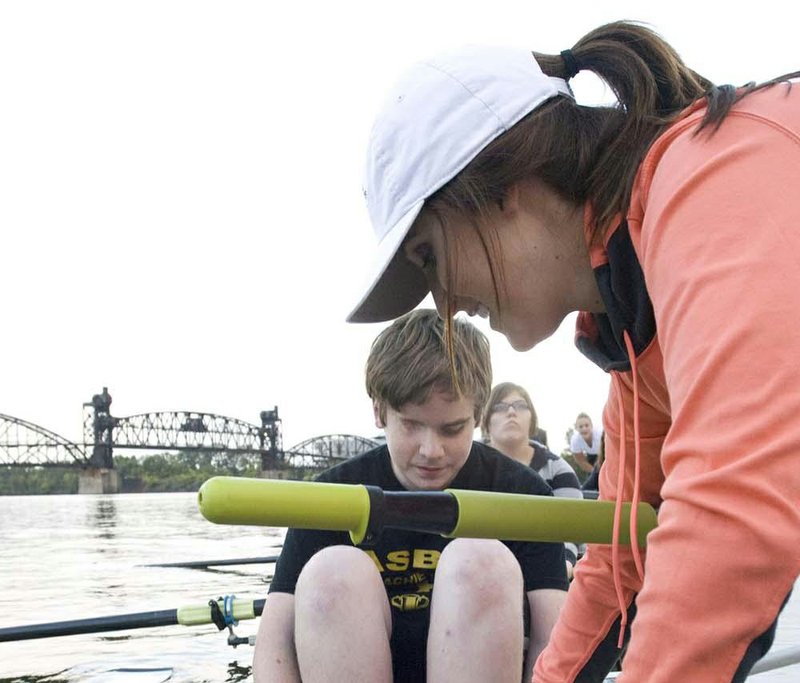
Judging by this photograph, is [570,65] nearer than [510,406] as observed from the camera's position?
Yes

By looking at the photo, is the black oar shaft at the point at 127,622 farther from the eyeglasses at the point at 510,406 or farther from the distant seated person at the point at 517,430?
the eyeglasses at the point at 510,406

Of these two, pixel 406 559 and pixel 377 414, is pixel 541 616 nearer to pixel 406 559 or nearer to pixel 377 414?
pixel 406 559

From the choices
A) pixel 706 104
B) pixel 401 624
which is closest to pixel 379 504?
pixel 706 104

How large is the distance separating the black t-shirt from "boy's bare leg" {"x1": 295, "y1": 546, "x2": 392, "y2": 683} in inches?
9.3

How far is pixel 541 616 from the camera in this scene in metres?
2.31

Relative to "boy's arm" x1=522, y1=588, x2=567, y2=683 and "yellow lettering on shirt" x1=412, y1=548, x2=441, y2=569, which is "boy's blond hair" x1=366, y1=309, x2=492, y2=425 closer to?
"yellow lettering on shirt" x1=412, y1=548, x2=441, y2=569

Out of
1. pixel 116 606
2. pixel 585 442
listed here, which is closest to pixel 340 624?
pixel 116 606

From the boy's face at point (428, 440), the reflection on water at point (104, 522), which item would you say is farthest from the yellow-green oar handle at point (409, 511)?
the reflection on water at point (104, 522)

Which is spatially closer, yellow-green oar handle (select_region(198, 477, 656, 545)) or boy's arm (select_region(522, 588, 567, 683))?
yellow-green oar handle (select_region(198, 477, 656, 545))

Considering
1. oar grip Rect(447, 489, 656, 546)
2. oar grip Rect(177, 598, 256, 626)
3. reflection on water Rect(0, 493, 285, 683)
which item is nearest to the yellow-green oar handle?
oar grip Rect(447, 489, 656, 546)

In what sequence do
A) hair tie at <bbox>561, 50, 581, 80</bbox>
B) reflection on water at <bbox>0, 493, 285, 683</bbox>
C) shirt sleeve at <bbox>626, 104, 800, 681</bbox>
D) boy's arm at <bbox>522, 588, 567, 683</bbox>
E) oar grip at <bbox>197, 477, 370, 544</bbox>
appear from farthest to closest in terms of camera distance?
1. reflection on water at <bbox>0, 493, 285, 683</bbox>
2. boy's arm at <bbox>522, 588, 567, 683</bbox>
3. hair tie at <bbox>561, 50, 581, 80</bbox>
4. oar grip at <bbox>197, 477, 370, 544</bbox>
5. shirt sleeve at <bbox>626, 104, 800, 681</bbox>

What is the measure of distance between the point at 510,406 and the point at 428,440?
2.57 m

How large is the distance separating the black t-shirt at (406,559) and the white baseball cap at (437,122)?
Result: 1036 mm

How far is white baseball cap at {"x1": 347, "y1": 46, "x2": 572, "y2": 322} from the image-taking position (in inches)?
50.6
